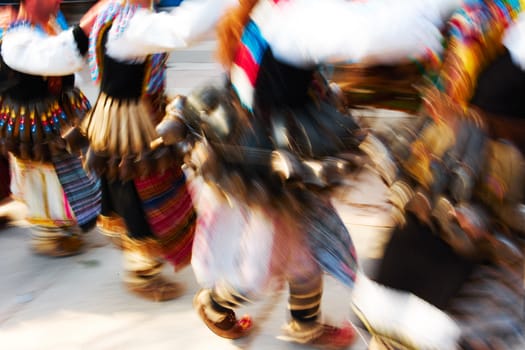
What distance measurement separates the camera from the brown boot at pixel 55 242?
261 cm

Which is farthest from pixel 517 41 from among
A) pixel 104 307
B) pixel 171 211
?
pixel 104 307

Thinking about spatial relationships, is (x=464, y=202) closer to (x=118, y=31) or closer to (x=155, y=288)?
(x=118, y=31)

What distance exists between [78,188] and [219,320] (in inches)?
40.4

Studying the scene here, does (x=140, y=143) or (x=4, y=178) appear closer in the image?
(x=140, y=143)

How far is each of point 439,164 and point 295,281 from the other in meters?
0.76

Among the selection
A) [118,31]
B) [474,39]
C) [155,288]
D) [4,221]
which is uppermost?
[474,39]

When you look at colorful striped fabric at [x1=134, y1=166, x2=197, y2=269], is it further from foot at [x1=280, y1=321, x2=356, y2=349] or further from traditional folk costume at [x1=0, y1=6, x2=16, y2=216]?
traditional folk costume at [x1=0, y1=6, x2=16, y2=216]

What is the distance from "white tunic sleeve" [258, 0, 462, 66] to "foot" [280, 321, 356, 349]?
99cm

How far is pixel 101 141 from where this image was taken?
195 cm

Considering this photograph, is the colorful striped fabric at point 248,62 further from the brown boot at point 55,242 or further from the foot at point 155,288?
the brown boot at point 55,242

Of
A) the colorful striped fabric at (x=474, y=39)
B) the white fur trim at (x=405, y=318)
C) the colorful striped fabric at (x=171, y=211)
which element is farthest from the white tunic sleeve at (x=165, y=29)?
the white fur trim at (x=405, y=318)

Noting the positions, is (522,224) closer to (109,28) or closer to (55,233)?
(109,28)

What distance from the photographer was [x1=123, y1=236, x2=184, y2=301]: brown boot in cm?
217

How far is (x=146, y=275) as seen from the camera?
222 cm
